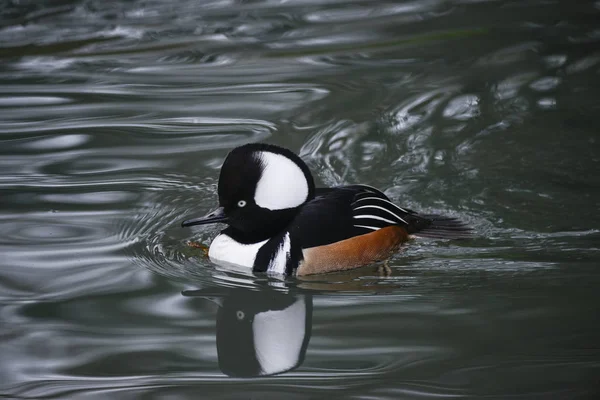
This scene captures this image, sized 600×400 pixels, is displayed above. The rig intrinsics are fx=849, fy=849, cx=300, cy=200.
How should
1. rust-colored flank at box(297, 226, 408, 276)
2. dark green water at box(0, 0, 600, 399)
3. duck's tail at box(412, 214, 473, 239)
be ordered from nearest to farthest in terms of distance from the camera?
dark green water at box(0, 0, 600, 399) < rust-colored flank at box(297, 226, 408, 276) < duck's tail at box(412, 214, 473, 239)

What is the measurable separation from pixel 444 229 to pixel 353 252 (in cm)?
82

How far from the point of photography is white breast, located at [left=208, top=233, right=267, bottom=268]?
552 cm

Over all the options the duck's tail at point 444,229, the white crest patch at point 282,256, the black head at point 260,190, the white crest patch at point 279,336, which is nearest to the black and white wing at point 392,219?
the duck's tail at point 444,229

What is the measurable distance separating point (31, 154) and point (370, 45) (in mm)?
4209

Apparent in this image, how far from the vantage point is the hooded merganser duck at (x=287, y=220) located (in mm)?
5312

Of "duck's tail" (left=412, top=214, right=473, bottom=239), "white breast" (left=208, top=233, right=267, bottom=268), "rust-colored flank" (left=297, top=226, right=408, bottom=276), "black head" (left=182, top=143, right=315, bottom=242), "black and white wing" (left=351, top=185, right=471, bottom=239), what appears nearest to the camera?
"black head" (left=182, top=143, right=315, bottom=242)

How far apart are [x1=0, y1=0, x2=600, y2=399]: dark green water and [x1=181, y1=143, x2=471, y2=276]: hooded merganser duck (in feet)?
0.46

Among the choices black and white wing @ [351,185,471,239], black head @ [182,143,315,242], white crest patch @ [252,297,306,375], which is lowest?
white crest patch @ [252,297,306,375]

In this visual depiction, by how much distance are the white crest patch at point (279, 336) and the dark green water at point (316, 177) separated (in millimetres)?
35

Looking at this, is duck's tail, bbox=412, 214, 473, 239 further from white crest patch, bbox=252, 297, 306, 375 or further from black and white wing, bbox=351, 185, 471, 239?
white crest patch, bbox=252, 297, 306, 375

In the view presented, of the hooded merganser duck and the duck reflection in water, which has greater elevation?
the hooded merganser duck

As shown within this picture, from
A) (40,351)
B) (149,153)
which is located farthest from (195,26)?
(40,351)

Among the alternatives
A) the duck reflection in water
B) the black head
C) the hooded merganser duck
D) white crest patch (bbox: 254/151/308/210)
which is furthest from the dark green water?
white crest patch (bbox: 254/151/308/210)

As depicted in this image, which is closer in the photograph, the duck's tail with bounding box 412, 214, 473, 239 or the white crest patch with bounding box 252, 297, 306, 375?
the white crest patch with bounding box 252, 297, 306, 375
